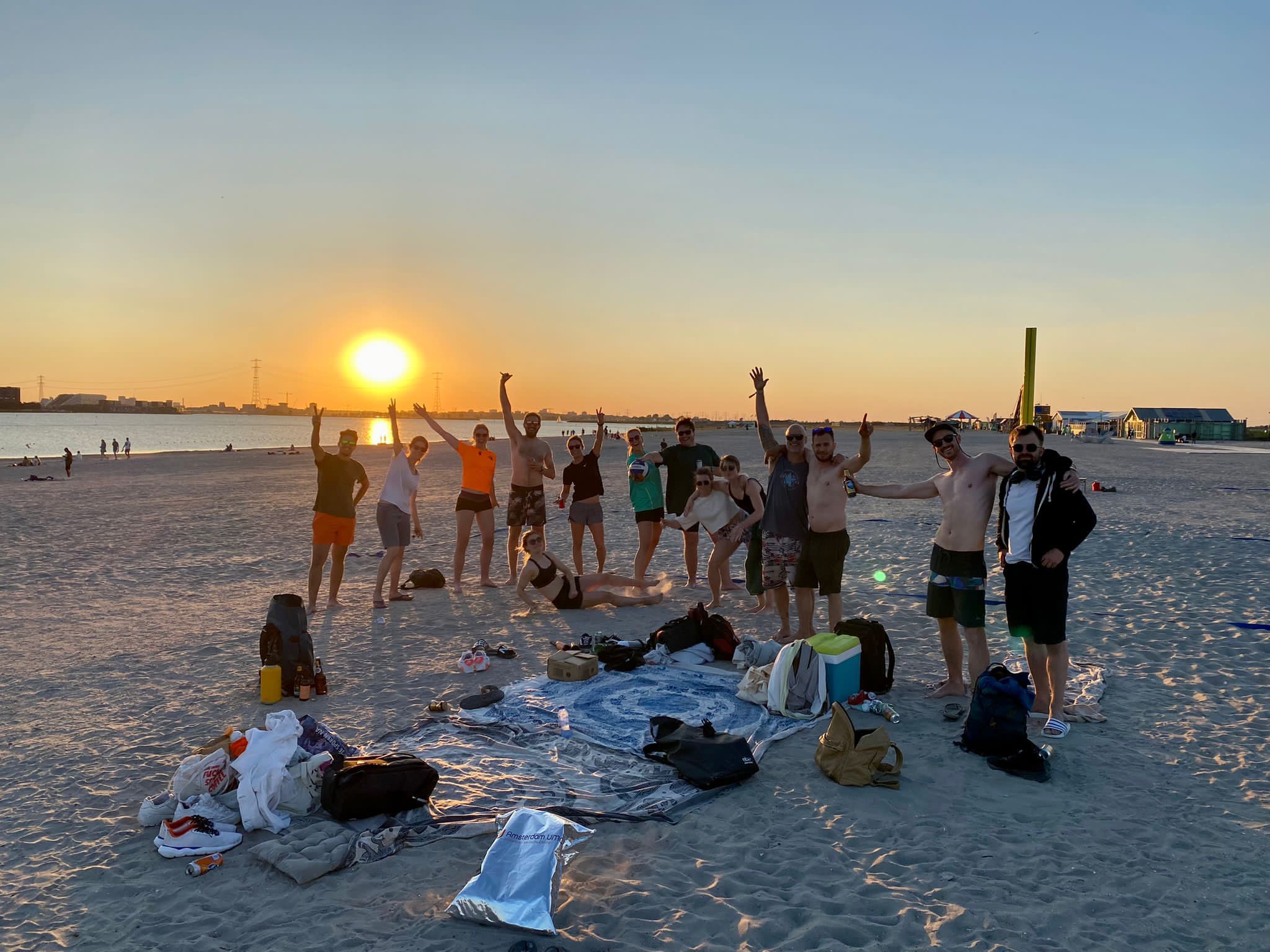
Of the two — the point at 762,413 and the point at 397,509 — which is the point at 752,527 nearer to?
the point at 762,413

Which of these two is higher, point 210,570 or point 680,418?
→ point 680,418

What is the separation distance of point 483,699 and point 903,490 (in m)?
3.91

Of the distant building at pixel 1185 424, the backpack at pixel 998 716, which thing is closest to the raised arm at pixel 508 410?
the backpack at pixel 998 716

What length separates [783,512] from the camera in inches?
308

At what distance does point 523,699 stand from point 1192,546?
12.5m

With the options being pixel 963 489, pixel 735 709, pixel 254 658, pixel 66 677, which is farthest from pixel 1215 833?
pixel 66 677

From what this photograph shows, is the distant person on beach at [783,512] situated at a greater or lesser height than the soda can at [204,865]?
greater

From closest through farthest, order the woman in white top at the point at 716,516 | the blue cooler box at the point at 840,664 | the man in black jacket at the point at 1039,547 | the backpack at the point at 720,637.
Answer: the man in black jacket at the point at 1039,547 < the blue cooler box at the point at 840,664 < the backpack at the point at 720,637 < the woman in white top at the point at 716,516

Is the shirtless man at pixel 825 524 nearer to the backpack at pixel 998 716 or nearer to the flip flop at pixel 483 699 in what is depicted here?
the backpack at pixel 998 716

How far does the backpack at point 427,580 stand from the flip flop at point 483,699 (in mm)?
4629

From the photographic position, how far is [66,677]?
23.6ft

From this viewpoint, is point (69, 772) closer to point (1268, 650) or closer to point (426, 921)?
point (426, 921)

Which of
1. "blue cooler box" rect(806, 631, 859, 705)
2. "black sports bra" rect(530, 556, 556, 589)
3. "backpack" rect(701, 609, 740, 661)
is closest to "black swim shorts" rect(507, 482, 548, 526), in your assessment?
"black sports bra" rect(530, 556, 556, 589)

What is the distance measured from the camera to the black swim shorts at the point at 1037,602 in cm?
554
